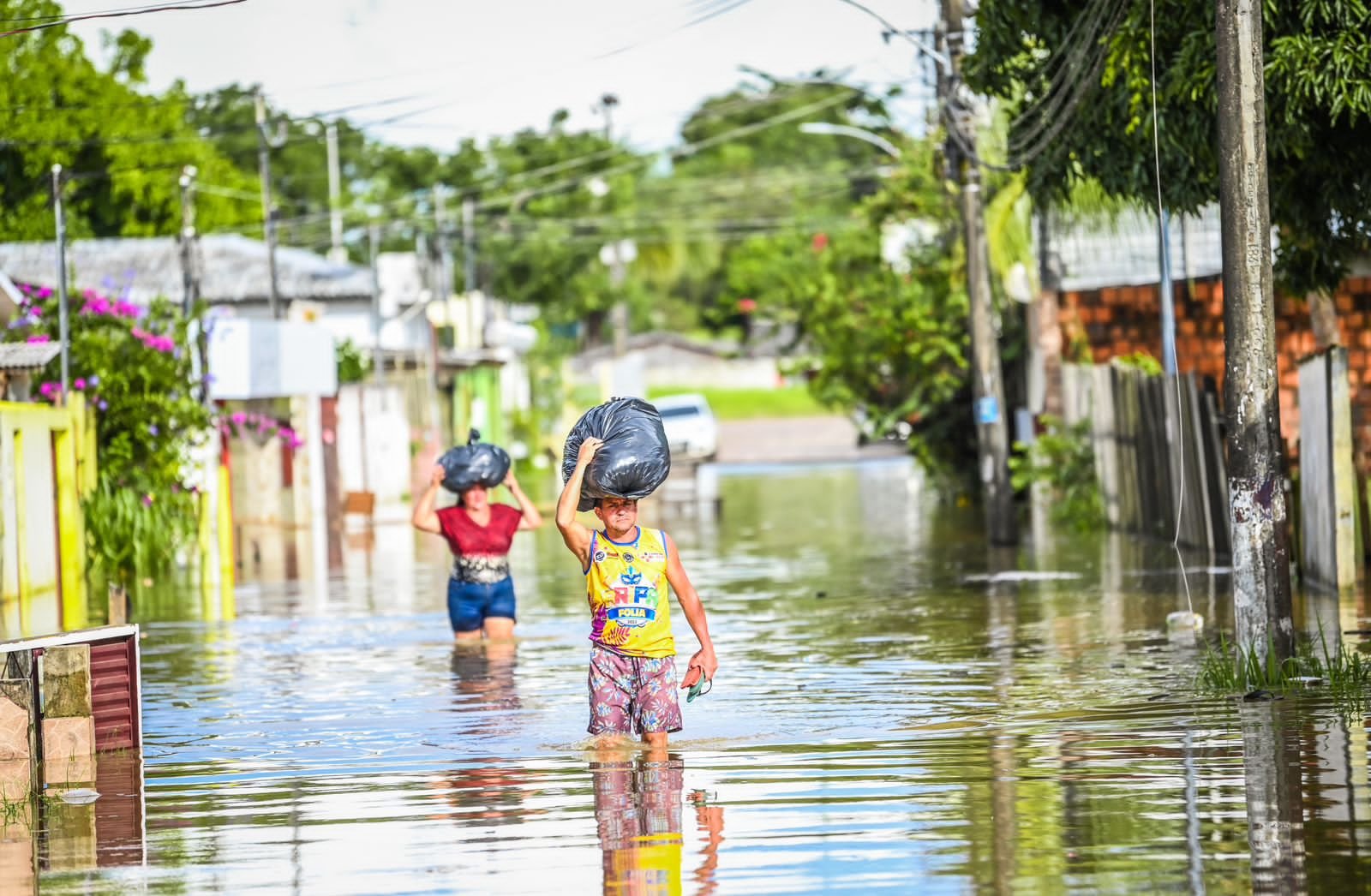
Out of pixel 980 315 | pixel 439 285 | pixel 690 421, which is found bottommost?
pixel 690 421

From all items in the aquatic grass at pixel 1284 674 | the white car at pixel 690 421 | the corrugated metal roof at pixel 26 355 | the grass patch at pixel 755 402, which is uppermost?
the grass patch at pixel 755 402

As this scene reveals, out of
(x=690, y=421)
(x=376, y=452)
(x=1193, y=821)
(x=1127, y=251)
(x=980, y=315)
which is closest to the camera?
(x=1193, y=821)

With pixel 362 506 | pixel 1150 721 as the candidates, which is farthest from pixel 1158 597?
pixel 362 506

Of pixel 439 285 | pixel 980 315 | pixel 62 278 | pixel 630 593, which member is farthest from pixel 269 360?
pixel 439 285

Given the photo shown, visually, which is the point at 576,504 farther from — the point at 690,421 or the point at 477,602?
the point at 690,421

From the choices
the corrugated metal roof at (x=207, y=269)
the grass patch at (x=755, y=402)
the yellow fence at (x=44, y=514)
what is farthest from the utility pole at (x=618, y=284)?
the yellow fence at (x=44, y=514)

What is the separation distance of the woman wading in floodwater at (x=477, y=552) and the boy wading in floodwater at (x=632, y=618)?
5118 mm

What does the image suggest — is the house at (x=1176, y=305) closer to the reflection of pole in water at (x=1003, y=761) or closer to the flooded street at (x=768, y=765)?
the flooded street at (x=768, y=765)

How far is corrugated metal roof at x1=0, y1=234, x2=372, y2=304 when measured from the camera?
4925 centimetres

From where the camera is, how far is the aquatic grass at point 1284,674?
41.1 feet

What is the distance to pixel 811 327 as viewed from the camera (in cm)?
4000

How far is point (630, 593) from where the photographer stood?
10758 mm

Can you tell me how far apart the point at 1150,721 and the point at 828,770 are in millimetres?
2079

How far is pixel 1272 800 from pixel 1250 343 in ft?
14.0
